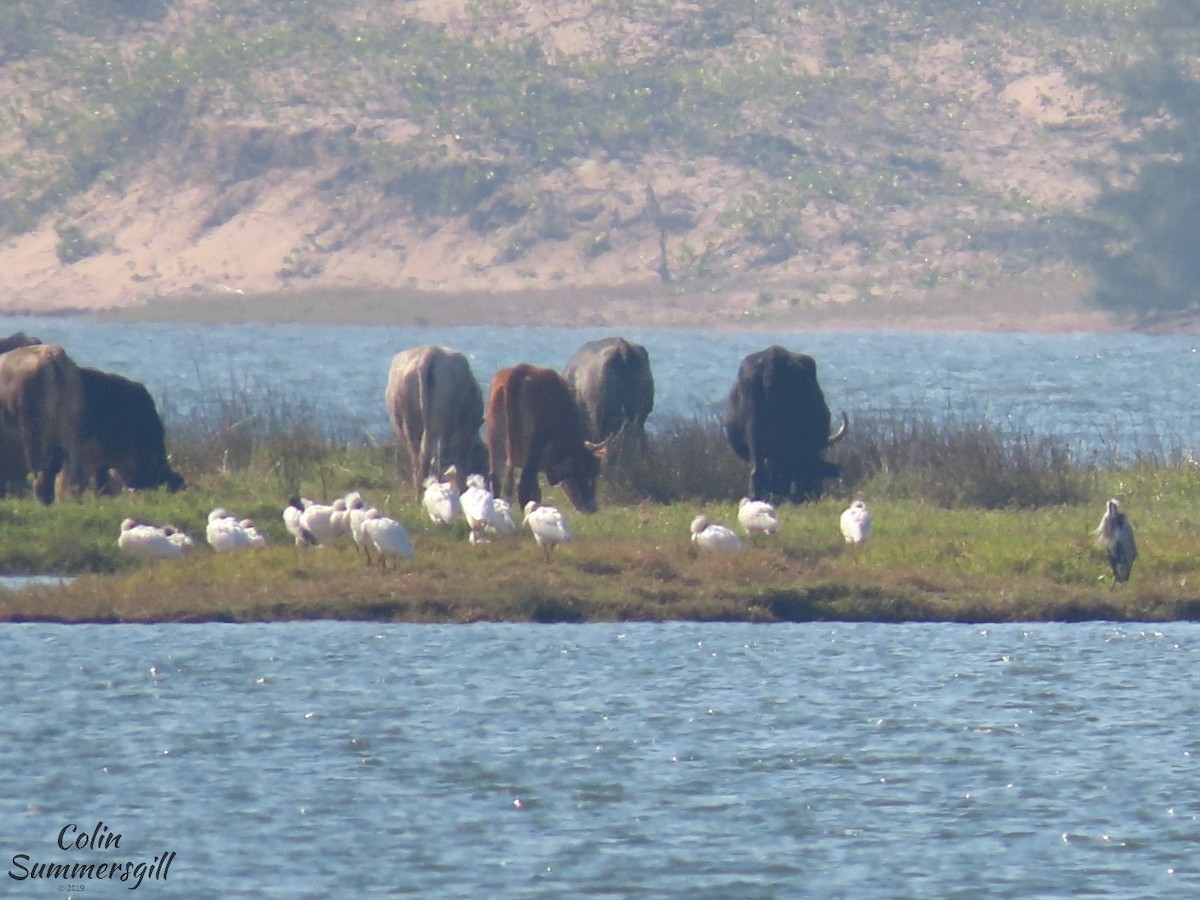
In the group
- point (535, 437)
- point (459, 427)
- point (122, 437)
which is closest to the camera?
point (535, 437)

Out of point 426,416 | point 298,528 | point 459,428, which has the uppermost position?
point 426,416

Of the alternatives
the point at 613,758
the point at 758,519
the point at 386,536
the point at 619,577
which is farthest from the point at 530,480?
the point at 613,758

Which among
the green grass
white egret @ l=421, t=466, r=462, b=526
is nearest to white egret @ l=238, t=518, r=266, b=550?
the green grass

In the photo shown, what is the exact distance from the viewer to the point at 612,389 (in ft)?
76.2

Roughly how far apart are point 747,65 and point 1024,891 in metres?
83.6

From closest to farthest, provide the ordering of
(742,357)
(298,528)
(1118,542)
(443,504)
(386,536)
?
(386,536) → (1118,542) → (298,528) → (443,504) → (742,357)

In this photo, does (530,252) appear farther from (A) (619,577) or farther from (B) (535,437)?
(A) (619,577)

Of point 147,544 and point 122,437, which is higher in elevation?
point 122,437

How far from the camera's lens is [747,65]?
305ft

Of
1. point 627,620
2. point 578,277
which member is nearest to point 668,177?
point 578,277

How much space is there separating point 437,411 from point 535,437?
1.52 m

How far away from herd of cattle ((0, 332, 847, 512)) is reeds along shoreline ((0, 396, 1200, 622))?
0.39 m

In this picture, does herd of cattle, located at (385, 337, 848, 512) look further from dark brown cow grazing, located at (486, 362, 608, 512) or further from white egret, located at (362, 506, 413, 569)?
white egret, located at (362, 506, 413, 569)

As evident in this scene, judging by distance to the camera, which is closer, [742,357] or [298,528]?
[298,528]
